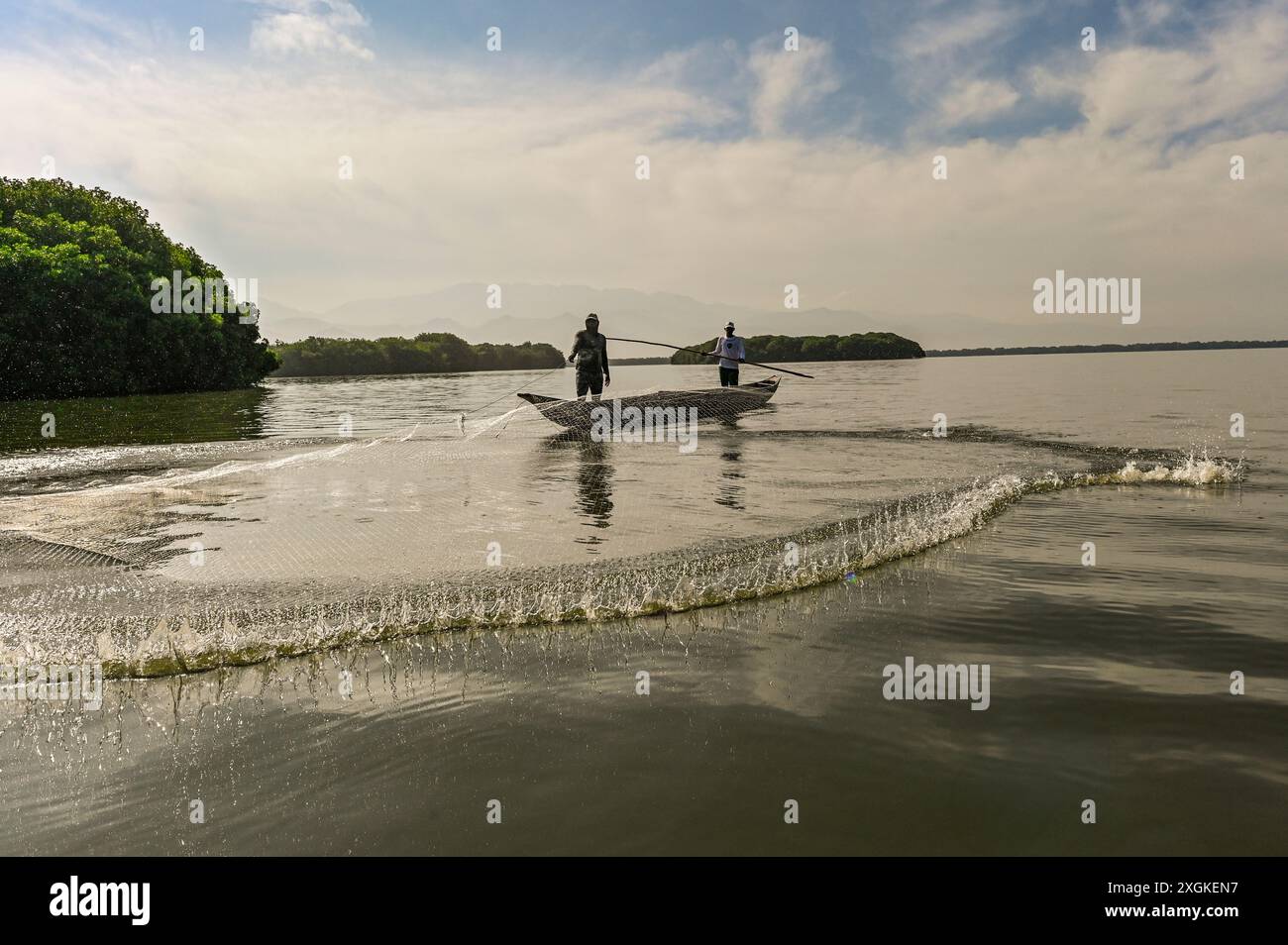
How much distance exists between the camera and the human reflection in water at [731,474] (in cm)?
1152

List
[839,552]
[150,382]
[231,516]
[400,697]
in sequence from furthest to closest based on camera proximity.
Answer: [150,382] < [231,516] < [839,552] < [400,697]

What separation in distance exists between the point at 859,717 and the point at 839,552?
157 inches

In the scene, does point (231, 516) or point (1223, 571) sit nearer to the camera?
point (1223, 571)

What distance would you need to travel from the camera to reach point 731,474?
14172 mm

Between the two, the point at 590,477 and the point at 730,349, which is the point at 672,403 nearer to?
the point at 730,349

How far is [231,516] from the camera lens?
425 inches

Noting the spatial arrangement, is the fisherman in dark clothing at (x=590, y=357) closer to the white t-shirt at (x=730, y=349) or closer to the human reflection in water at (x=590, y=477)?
the human reflection in water at (x=590, y=477)

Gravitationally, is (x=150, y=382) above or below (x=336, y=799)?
above

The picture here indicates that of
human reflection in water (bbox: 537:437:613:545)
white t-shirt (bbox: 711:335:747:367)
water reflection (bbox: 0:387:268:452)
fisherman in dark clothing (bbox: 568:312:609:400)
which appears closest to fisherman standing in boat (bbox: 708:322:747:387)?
white t-shirt (bbox: 711:335:747:367)

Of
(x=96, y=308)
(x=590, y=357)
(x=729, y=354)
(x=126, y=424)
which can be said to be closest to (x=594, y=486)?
(x=590, y=357)
